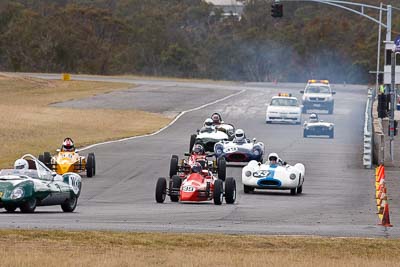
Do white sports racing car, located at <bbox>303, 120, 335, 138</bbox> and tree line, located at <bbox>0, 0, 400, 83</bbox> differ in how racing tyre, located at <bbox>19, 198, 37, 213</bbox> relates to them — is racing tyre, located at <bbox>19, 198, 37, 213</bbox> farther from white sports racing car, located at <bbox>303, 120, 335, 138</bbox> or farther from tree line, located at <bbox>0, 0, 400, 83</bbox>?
tree line, located at <bbox>0, 0, 400, 83</bbox>

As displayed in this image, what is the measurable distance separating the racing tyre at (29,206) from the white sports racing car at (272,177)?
8140 mm

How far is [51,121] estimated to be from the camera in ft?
204

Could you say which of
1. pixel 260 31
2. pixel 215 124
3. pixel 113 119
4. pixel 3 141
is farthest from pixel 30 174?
pixel 260 31

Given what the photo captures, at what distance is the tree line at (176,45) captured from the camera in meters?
120

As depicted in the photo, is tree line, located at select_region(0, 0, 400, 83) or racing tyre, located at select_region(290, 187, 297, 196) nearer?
racing tyre, located at select_region(290, 187, 297, 196)

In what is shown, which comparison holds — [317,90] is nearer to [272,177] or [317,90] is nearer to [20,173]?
[272,177]

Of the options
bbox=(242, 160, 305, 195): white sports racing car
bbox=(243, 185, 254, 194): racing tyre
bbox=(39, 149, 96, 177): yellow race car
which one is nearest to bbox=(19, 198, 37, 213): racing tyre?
bbox=(242, 160, 305, 195): white sports racing car

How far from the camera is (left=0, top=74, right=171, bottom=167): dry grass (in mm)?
48594

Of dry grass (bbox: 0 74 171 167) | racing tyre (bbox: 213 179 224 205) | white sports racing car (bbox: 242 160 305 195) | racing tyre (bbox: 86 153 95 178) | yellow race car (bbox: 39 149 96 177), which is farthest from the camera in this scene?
dry grass (bbox: 0 74 171 167)

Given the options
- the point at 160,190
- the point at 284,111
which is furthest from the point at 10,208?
the point at 284,111

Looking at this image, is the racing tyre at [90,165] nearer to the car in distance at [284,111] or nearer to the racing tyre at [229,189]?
the racing tyre at [229,189]

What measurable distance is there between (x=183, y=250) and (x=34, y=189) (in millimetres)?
6808

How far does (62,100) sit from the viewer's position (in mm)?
80500

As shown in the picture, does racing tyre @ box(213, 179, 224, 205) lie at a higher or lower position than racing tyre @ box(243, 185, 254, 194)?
higher
